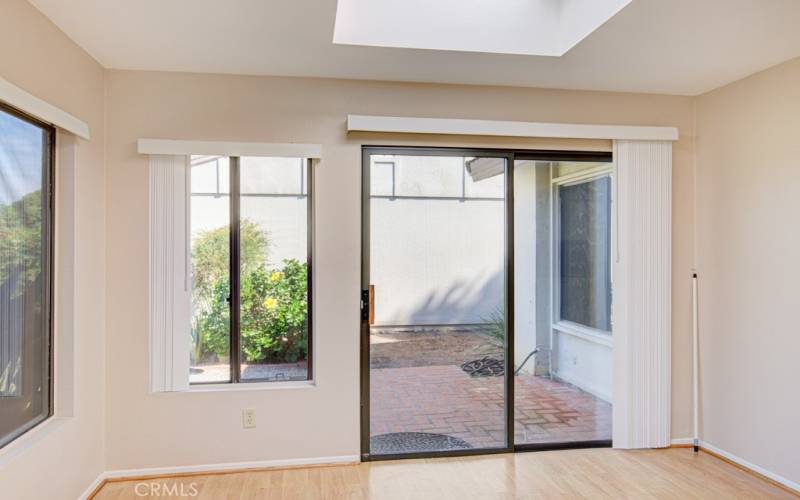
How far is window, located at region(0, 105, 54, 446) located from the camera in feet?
7.13

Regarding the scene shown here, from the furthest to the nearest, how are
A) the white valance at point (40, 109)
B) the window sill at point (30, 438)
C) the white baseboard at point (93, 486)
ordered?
1. the white baseboard at point (93, 486)
2. the window sill at point (30, 438)
3. the white valance at point (40, 109)

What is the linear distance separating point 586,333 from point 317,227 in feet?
6.43

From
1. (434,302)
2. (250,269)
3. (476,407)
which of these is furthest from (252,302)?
(476,407)

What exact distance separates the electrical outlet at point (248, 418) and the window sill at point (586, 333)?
205 centimetres

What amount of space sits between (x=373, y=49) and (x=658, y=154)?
6.80 feet

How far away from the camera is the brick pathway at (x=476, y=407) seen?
3.34 metres

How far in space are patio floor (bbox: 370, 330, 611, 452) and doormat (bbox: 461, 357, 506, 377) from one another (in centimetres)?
3

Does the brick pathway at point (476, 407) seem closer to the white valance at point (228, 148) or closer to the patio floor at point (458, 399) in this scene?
the patio floor at point (458, 399)

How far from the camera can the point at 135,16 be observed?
2340mm

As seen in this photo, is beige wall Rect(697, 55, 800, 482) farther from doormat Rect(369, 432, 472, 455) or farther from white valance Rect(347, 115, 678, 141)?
doormat Rect(369, 432, 472, 455)

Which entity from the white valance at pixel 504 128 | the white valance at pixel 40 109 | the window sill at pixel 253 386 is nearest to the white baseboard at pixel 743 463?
the white valance at pixel 504 128

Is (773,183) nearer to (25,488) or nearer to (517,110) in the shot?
(517,110)

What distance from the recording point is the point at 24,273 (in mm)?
2340

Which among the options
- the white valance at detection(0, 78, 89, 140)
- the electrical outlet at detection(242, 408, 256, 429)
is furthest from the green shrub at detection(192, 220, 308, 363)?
the white valance at detection(0, 78, 89, 140)
